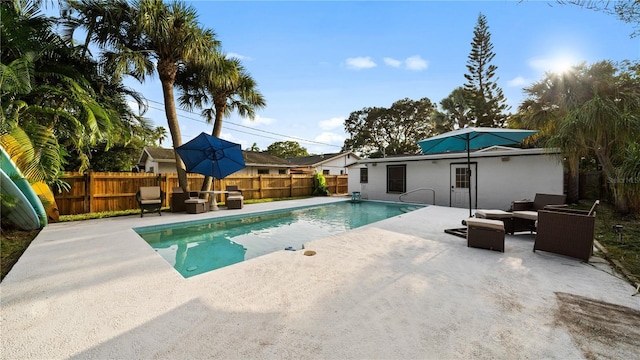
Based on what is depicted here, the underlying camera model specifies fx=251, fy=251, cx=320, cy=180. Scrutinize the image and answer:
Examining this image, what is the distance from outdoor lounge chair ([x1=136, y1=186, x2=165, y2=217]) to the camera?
879 cm

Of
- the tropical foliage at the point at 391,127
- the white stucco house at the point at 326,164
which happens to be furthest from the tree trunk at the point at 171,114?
the tropical foliage at the point at 391,127

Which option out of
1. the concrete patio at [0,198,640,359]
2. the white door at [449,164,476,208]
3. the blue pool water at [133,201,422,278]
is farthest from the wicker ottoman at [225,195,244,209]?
the white door at [449,164,476,208]

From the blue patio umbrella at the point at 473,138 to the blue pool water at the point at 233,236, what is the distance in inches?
138

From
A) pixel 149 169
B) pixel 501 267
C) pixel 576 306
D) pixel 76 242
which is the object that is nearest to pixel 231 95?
pixel 76 242

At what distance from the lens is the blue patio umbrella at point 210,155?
9148 millimetres

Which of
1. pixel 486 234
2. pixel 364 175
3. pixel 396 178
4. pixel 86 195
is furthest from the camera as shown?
pixel 364 175

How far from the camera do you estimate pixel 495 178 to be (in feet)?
37.0

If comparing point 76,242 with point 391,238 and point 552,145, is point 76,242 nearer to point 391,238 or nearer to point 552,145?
point 391,238

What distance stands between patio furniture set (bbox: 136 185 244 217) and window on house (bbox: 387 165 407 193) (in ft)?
28.1

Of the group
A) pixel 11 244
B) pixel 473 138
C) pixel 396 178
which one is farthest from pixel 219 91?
pixel 396 178

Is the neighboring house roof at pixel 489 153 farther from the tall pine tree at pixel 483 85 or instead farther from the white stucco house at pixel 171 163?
the tall pine tree at pixel 483 85

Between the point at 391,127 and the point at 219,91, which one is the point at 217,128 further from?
the point at 391,127

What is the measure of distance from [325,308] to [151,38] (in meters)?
10.2

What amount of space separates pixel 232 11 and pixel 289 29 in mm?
1902
